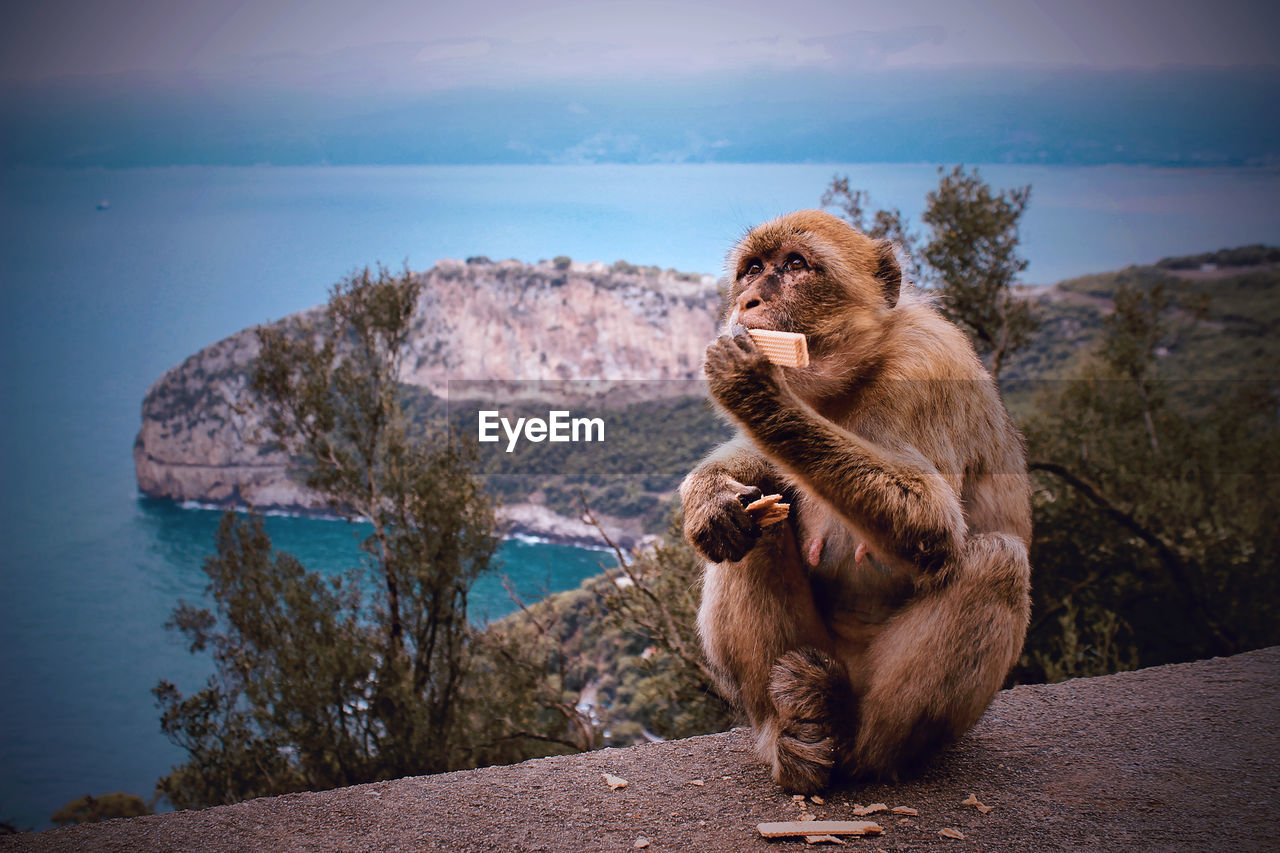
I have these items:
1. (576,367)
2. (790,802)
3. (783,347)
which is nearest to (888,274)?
(783,347)

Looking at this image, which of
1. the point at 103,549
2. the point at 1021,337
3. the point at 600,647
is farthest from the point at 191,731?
the point at 1021,337

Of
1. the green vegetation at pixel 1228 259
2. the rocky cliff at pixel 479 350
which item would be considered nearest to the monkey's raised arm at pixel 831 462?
the rocky cliff at pixel 479 350

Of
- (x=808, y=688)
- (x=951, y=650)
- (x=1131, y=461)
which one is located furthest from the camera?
(x=1131, y=461)

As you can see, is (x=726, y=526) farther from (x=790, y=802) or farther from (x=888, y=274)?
(x=888, y=274)

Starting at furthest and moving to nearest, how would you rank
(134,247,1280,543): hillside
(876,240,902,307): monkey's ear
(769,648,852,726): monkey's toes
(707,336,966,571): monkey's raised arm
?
(134,247,1280,543): hillside, (876,240,902,307): monkey's ear, (769,648,852,726): monkey's toes, (707,336,966,571): monkey's raised arm

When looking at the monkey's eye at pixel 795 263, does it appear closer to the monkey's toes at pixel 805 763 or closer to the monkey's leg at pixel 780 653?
the monkey's leg at pixel 780 653

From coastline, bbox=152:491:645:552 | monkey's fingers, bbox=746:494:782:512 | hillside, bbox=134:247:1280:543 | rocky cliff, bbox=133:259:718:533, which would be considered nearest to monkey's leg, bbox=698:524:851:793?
monkey's fingers, bbox=746:494:782:512

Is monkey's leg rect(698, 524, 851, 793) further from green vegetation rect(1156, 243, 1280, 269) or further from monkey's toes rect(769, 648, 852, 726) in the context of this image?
green vegetation rect(1156, 243, 1280, 269)

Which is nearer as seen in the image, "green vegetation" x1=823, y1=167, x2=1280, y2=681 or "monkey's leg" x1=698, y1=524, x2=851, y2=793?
"monkey's leg" x1=698, y1=524, x2=851, y2=793
